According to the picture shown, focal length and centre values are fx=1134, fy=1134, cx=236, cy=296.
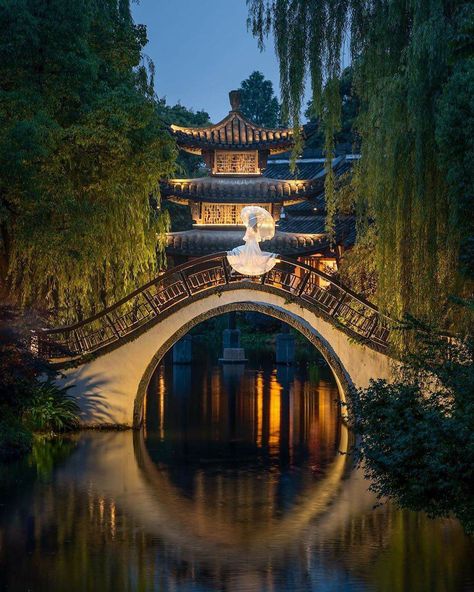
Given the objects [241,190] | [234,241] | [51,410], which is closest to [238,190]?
[241,190]

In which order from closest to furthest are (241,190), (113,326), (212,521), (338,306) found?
(212,521)
(113,326)
(338,306)
(241,190)

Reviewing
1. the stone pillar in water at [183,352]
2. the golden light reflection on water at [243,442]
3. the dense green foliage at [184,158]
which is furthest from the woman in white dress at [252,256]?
the dense green foliage at [184,158]

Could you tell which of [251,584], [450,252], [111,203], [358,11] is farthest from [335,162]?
[251,584]

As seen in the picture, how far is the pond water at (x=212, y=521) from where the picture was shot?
480 inches

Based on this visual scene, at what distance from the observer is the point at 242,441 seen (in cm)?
2266

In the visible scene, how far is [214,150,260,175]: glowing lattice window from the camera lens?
3556cm

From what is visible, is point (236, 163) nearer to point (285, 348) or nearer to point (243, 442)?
point (285, 348)

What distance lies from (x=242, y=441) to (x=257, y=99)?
237 ft

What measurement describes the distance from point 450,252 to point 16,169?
8.07 meters

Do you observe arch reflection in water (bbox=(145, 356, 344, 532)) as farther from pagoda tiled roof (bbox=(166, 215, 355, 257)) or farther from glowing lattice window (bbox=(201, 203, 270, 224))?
glowing lattice window (bbox=(201, 203, 270, 224))

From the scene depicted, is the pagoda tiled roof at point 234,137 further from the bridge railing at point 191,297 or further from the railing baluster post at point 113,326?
the railing baluster post at point 113,326

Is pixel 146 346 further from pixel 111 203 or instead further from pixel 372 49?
pixel 372 49

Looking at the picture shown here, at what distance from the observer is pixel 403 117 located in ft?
59.4

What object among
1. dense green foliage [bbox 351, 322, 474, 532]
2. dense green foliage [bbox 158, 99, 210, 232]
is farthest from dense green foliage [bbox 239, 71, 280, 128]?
dense green foliage [bbox 351, 322, 474, 532]
